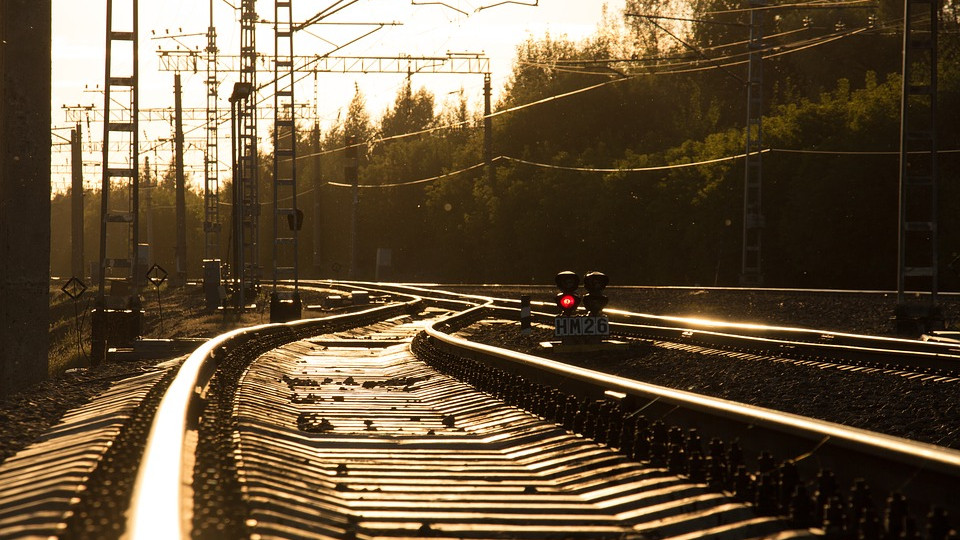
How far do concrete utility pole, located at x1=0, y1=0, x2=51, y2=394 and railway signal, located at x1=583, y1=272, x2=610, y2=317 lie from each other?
5.93 meters

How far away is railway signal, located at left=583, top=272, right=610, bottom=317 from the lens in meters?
14.2

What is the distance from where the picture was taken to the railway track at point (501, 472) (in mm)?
3893

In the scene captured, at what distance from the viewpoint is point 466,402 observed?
8.77 m

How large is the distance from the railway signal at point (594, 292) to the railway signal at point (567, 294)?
152 millimetres

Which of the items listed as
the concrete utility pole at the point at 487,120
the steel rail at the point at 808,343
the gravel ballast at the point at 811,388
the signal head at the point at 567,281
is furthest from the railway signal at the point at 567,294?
the concrete utility pole at the point at 487,120

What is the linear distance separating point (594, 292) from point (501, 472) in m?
8.77

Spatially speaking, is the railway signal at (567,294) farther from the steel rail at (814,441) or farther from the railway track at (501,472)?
the steel rail at (814,441)

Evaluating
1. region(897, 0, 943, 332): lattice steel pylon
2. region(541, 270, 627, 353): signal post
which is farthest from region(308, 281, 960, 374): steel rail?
region(897, 0, 943, 332): lattice steel pylon

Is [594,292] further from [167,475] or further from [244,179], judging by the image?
[244,179]

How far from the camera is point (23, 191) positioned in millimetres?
12477

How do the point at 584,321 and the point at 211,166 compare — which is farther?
the point at 211,166

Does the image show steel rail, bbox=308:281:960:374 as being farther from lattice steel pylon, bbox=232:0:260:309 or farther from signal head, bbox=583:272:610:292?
lattice steel pylon, bbox=232:0:260:309

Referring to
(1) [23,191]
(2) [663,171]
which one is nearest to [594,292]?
(1) [23,191]

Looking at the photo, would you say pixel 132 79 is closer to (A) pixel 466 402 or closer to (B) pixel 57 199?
(A) pixel 466 402
